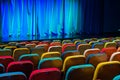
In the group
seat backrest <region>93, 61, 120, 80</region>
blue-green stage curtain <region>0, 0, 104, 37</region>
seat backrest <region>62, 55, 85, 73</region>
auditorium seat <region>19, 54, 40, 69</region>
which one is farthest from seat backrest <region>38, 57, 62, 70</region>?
blue-green stage curtain <region>0, 0, 104, 37</region>

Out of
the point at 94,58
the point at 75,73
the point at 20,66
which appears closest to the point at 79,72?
the point at 75,73

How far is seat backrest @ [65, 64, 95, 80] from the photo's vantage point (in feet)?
10.3

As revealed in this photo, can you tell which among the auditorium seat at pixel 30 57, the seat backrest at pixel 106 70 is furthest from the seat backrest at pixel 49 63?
the seat backrest at pixel 106 70

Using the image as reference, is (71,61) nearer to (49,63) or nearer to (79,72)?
(49,63)

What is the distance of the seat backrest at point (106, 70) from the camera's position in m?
3.28

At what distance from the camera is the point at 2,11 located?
10977mm

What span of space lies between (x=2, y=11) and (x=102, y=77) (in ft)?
27.7

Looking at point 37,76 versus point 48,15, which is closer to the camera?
point 37,76

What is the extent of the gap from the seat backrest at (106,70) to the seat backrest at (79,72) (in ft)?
0.27

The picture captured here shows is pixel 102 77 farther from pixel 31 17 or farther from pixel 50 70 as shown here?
pixel 31 17

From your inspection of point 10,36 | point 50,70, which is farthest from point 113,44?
point 10,36

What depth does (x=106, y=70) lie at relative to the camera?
3340 mm

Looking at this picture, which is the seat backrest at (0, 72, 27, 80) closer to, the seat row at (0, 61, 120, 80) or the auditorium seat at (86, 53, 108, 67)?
the seat row at (0, 61, 120, 80)

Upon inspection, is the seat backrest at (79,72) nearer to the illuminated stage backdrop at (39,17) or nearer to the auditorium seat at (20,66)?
the auditorium seat at (20,66)
